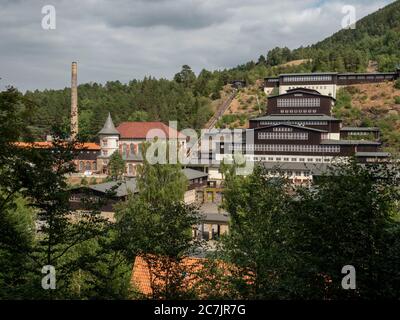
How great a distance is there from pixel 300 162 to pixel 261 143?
564 cm

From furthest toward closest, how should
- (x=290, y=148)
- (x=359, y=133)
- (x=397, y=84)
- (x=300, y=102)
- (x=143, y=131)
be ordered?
(x=397, y=84) → (x=143, y=131) → (x=300, y=102) → (x=359, y=133) → (x=290, y=148)

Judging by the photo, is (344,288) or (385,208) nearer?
(344,288)

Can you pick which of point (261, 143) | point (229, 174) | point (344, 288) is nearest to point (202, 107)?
point (261, 143)

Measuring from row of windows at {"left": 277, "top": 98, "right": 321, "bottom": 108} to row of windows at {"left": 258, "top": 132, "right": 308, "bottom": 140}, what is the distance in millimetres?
14752

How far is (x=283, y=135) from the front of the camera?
5459 cm

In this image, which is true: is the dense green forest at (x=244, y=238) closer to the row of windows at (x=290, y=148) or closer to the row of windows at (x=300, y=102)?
the row of windows at (x=290, y=148)

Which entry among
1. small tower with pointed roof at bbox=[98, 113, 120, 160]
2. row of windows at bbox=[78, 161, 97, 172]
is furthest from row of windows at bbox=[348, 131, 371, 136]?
row of windows at bbox=[78, 161, 97, 172]

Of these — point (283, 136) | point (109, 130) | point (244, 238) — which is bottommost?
point (244, 238)

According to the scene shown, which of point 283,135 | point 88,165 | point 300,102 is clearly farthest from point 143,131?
point 283,135

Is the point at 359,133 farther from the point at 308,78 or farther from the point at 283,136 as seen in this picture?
the point at 308,78

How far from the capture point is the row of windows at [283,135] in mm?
54000

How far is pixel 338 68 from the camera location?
87500 millimetres

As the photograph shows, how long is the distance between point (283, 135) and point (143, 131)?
87.0 feet

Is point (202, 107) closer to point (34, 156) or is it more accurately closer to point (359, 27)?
point (34, 156)
